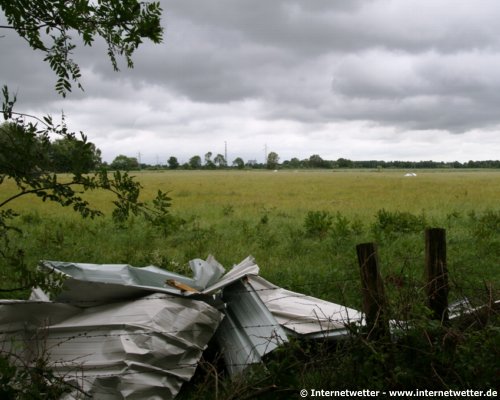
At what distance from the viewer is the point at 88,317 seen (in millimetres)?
3840

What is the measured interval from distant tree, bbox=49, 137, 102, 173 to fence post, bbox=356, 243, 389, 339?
1941 mm

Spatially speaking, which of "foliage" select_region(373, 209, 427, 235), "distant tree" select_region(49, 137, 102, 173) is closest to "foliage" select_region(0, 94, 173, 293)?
"distant tree" select_region(49, 137, 102, 173)

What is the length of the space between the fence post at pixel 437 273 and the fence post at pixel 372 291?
1.49 ft

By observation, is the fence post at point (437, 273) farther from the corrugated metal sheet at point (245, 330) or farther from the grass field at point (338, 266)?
the corrugated metal sheet at point (245, 330)

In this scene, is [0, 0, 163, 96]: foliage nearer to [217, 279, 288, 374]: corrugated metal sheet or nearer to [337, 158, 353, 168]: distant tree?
[217, 279, 288, 374]: corrugated metal sheet

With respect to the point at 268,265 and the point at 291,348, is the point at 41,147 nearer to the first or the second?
the point at 291,348

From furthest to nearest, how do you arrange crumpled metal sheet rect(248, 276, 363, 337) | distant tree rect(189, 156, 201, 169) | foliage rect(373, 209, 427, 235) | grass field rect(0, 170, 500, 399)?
distant tree rect(189, 156, 201, 169), foliage rect(373, 209, 427, 235), crumpled metal sheet rect(248, 276, 363, 337), grass field rect(0, 170, 500, 399)

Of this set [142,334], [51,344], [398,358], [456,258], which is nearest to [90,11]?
[142,334]

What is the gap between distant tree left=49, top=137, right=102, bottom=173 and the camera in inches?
99.3

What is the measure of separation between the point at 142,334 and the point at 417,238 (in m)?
7.36

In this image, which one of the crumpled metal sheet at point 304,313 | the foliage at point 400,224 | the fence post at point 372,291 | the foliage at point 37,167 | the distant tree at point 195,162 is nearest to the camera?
the foliage at point 37,167

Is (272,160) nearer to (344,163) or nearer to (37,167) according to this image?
(344,163)

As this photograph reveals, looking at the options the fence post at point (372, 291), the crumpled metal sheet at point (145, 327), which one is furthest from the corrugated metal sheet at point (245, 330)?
the fence post at point (372, 291)

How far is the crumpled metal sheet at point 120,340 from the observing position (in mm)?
3463
